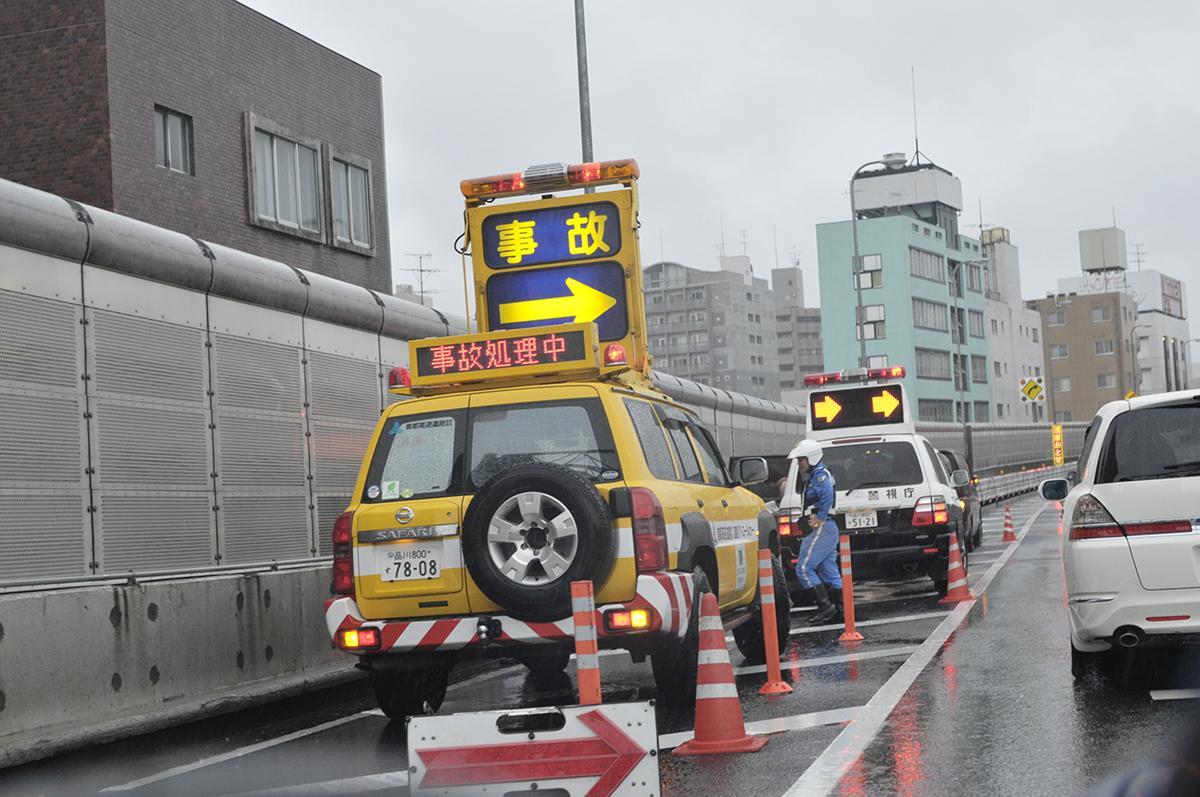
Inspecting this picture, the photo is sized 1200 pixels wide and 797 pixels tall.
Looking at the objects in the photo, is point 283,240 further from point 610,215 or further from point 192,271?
point 192,271

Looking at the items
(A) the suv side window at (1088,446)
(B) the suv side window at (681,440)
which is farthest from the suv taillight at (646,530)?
(A) the suv side window at (1088,446)

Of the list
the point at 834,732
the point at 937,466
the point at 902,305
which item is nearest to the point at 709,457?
the point at 834,732

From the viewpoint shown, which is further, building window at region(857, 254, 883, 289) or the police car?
building window at region(857, 254, 883, 289)

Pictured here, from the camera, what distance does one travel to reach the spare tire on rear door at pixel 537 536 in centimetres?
847

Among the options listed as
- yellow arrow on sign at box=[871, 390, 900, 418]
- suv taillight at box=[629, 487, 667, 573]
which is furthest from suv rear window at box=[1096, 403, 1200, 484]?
yellow arrow on sign at box=[871, 390, 900, 418]

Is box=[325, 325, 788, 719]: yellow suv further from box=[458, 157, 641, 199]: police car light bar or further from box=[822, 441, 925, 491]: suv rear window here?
box=[822, 441, 925, 491]: suv rear window

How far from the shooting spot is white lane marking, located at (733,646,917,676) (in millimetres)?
11953

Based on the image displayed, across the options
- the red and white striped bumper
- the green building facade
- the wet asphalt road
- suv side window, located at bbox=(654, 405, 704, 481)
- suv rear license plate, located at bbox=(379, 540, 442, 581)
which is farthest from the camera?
the green building facade

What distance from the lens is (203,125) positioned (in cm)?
2375

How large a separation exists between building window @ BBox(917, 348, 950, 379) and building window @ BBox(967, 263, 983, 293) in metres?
8.39

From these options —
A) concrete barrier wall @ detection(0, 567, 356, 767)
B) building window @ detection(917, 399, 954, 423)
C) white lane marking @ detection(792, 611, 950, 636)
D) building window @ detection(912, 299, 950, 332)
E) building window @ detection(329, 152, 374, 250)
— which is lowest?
white lane marking @ detection(792, 611, 950, 636)

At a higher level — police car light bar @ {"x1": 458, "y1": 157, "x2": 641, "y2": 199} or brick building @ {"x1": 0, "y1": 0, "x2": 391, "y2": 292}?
brick building @ {"x1": 0, "y1": 0, "x2": 391, "y2": 292}

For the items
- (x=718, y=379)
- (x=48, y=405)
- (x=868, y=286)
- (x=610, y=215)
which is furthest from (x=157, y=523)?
(x=718, y=379)

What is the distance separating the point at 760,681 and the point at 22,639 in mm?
4994
